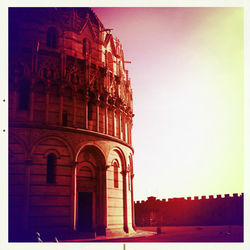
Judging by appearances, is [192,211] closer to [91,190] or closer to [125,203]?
[125,203]

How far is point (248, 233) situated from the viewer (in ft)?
39.1

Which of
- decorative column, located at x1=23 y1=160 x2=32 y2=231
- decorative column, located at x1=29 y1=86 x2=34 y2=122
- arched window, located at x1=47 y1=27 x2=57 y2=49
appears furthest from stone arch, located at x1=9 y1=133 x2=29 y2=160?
arched window, located at x1=47 y1=27 x2=57 y2=49

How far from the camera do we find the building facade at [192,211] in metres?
12.6

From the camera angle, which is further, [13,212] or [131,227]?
[131,227]

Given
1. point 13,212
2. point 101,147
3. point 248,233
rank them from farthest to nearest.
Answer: point 101,147
point 13,212
point 248,233

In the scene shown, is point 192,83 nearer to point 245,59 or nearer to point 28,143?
point 245,59

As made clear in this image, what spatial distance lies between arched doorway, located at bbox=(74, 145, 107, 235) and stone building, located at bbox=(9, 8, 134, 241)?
44 millimetres

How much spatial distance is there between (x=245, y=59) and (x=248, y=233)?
577 centimetres

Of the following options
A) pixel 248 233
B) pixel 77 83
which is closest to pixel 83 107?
pixel 77 83

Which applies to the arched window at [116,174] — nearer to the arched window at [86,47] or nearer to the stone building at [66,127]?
the stone building at [66,127]

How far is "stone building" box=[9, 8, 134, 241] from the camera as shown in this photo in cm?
1403

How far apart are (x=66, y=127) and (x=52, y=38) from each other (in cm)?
424

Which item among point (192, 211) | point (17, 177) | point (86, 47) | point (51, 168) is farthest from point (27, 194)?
point (86, 47)

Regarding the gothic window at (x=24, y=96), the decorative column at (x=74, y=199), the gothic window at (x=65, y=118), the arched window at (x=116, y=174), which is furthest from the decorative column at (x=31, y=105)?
the arched window at (x=116, y=174)
